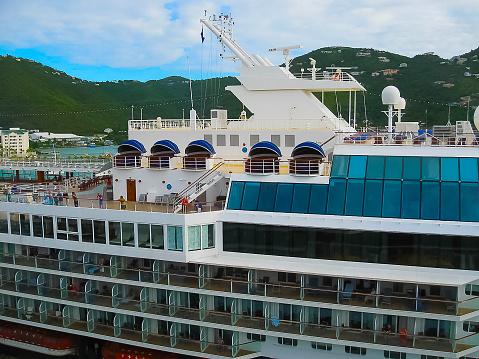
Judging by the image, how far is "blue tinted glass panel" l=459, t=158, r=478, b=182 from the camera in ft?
49.7

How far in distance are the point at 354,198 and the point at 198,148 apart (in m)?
8.18

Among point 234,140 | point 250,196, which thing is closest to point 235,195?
point 250,196

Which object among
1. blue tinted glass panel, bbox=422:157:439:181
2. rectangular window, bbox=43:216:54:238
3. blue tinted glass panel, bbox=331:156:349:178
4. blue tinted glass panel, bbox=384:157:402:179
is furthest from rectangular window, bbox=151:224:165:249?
blue tinted glass panel, bbox=422:157:439:181

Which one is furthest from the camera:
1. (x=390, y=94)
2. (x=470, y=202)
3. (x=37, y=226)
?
(x=390, y=94)

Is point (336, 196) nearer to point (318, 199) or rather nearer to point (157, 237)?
point (318, 199)

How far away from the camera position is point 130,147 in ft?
71.6

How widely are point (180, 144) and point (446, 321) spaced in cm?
1520

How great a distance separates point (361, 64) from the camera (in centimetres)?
8875

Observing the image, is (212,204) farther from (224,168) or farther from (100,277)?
(100,277)

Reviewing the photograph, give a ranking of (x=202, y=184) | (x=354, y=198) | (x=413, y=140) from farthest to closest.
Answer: (x=202, y=184) < (x=413, y=140) < (x=354, y=198)

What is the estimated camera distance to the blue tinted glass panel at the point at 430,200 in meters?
15.1

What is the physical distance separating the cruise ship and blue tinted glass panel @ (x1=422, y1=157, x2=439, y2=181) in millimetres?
51

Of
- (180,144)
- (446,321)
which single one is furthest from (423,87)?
(446,321)

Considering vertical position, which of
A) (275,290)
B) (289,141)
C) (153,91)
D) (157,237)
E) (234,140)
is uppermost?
(153,91)
